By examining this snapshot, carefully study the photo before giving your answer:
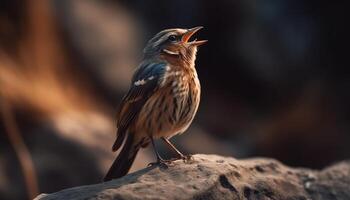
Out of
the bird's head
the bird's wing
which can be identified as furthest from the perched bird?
the bird's head

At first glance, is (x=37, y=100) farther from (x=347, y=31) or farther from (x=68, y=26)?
(x=347, y=31)

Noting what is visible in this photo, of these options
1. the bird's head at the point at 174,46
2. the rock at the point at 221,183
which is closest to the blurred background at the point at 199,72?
the bird's head at the point at 174,46

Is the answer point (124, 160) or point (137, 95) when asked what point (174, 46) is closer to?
point (137, 95)

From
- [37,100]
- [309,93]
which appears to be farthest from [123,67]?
[309,93]

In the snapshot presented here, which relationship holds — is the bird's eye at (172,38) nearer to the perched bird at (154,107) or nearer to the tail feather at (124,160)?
the perched bird at (154,107)

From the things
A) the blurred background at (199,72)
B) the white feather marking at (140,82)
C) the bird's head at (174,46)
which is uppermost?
the bird's head at (174,46)

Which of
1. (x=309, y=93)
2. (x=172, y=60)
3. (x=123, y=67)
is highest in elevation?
(x=172, y=60)

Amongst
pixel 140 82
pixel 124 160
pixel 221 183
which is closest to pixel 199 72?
pixel 140 82
